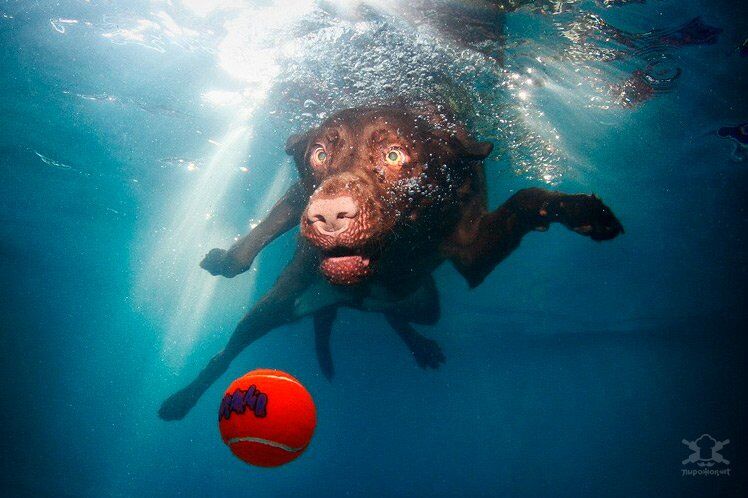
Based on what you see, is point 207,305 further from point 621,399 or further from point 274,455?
point 621,399

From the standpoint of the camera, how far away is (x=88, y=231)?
1841 centimetres

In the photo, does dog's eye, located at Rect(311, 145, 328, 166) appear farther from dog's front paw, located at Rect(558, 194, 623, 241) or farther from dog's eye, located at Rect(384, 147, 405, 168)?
dog's front paw, located at Rect(558, 194, 623, 241)

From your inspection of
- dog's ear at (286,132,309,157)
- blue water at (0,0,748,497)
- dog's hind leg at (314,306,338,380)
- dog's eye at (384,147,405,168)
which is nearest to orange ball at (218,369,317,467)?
dog's eye at (384,147,405,168)

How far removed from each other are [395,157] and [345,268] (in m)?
1.73

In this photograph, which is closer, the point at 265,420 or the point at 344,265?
the point at 265,420

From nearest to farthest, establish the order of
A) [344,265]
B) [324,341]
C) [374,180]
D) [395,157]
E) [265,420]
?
[265,420]
[344,265]
[374,180]
[395,157]
[324,341]

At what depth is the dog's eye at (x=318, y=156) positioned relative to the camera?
4602 millimetres

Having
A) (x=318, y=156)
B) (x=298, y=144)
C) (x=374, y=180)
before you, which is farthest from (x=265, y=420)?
(x=298, y=144)

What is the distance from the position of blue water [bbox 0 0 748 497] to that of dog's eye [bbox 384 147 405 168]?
7.15 feet

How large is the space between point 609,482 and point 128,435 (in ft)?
258

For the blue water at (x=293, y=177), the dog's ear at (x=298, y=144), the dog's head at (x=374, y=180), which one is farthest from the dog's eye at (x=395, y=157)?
the blue water at (x=293, y=177)

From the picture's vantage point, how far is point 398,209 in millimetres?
4137

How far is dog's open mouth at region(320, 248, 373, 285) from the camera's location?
3.26 metres

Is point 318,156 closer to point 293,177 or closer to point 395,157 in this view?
point 395,157
